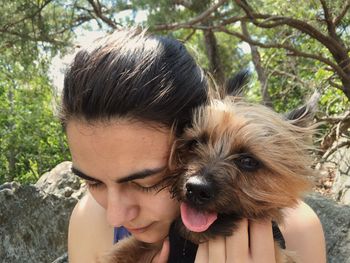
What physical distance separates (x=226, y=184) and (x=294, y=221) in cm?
70

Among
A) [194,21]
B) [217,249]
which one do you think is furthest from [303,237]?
[194,21]

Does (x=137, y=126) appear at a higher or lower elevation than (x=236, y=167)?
higher

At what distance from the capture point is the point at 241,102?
2.40 metres

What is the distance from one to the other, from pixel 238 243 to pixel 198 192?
13.1 inches

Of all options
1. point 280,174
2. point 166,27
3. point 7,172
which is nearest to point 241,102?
point 280,174

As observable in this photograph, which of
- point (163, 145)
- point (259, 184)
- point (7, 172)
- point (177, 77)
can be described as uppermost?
point (177, 77)

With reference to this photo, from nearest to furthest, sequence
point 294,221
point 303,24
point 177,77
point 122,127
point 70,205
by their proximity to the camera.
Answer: point 122,127 < point 177,77 < point 294,221 < point 70,205 < point 303,24

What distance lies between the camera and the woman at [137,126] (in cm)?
197

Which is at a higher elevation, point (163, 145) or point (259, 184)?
point (163, 145)

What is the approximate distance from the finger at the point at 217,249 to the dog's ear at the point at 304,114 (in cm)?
68

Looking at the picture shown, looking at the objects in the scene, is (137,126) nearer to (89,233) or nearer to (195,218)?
(195,218)

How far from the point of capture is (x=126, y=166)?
1.96 meters

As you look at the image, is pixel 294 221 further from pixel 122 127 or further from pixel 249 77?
pixel 122 127

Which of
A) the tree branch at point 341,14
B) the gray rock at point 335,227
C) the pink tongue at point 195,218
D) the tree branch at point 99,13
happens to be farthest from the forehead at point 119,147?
the tree branch at point 99,13
